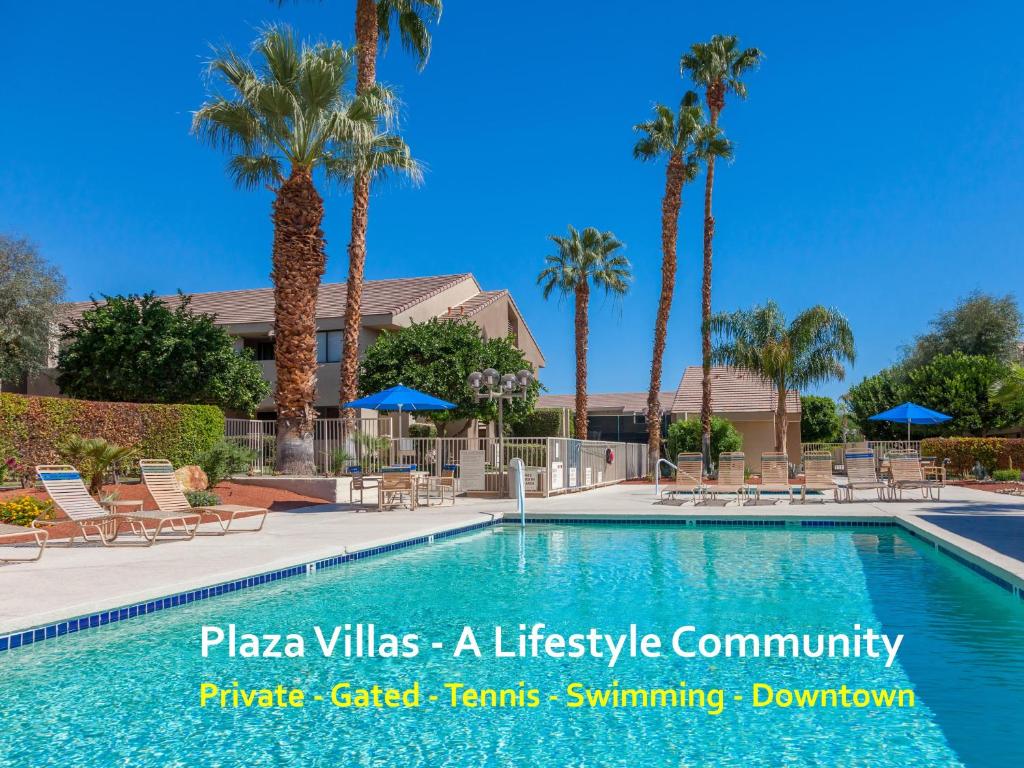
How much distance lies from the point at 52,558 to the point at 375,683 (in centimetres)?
605

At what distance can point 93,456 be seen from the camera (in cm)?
1483

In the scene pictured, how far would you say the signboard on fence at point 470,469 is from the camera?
819 inches

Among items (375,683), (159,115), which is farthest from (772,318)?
(375,683)

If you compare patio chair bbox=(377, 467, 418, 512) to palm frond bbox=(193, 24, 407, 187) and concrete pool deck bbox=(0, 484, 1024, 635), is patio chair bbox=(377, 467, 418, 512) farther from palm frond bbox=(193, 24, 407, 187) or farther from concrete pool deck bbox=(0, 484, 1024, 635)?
palm frond bbox=(193, 24, 407, 187)

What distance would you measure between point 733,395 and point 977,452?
39.9 ft

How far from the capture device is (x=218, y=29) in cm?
1862

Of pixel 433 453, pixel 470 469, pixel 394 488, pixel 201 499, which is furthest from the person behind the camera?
pixel 433 453

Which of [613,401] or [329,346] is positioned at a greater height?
[329,346]

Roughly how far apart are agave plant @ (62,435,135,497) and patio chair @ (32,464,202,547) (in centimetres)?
314

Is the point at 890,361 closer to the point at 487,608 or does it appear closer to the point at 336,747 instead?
the point at 487,608

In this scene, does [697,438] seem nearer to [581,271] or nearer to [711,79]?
[581,271]

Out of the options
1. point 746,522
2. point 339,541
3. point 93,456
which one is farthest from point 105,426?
point 746,522

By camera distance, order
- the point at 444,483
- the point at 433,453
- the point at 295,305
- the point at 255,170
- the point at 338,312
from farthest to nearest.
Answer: the point at 338,312, the point at 433,453, the point at 255,170, the point at 444,483, the point at 295,305

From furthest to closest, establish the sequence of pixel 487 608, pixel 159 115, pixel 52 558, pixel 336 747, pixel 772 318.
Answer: pixel 772 318 < pixel 159 115 < pixel 52 558 < pixel 487 608 < pixel 336 747
